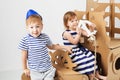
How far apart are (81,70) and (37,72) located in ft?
0.74

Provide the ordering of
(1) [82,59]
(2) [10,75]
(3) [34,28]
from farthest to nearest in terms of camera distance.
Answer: (2) [10,75]
(1) [82,59]
(3) [34,28]

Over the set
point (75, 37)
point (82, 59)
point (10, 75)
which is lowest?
point (10, 75)

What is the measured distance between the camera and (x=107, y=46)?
1.29 m

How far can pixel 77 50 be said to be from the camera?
1.32 metres

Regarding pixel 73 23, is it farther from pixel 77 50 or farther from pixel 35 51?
pixel 35 51

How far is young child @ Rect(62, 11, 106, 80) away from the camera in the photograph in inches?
50.6

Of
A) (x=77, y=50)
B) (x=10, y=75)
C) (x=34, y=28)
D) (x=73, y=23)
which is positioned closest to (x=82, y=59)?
(x=77, y=50)

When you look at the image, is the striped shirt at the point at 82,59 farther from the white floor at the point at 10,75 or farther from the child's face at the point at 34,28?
the white floor at the point at 10,75

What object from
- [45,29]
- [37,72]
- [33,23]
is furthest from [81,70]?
[45,29]

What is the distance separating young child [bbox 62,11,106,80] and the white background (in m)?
0.51

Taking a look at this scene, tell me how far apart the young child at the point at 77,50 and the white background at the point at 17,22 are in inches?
20.1

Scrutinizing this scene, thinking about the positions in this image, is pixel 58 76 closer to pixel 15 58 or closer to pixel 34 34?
pixel 34 34

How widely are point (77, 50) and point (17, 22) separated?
61 cm

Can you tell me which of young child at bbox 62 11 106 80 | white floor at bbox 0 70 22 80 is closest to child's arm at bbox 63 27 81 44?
young child at bbox 62 11 106 80
